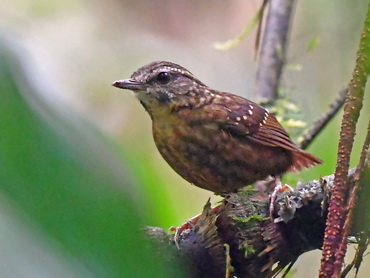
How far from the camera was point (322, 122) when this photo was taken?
3229 mm

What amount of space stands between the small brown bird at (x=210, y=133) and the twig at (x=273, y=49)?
686 millimetres

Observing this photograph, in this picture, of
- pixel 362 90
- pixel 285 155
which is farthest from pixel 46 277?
pixel 285 155

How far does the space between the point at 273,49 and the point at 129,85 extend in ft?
4.57

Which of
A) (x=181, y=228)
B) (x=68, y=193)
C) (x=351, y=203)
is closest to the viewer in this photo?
(x=68, y=193)

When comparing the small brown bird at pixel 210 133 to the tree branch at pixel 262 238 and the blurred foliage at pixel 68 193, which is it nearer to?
the tree branch at pixel 262 238

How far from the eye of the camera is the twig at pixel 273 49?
3.80m

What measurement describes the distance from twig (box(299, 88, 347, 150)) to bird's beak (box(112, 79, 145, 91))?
3.23ft

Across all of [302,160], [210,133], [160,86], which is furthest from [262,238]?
[160,86]

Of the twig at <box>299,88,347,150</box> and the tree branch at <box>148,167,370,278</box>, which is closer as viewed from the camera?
the tree branch at <box>148,167,370,278</box>

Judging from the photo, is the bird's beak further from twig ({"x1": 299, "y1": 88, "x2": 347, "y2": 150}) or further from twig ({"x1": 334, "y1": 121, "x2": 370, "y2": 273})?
twig ({"x1": 334, "y1": 121, "x2": 370, "y2": 273})

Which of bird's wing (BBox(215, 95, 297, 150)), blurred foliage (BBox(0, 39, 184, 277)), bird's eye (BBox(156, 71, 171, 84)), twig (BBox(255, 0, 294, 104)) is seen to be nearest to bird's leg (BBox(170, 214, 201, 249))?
bird's wing (BBox(215, 95, 297, 150))

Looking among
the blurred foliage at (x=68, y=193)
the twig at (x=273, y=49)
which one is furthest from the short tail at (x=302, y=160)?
the blurred foliage at (x=68, y=193)

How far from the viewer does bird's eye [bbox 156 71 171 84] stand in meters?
2.97

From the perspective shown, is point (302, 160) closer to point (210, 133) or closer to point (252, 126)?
point (252, 126)
